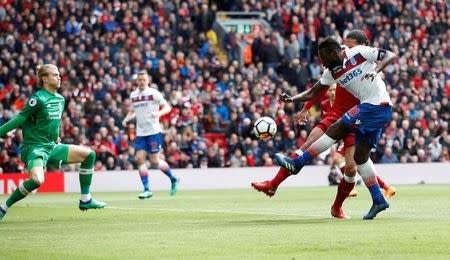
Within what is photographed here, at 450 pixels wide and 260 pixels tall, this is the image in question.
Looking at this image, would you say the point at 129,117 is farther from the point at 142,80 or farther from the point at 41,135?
the point at 41,135

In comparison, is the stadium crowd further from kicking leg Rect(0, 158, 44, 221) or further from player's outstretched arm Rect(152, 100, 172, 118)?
kicking leg Rect(0, 158, 44, 221)

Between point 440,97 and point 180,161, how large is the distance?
9.56 m

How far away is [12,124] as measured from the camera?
942cm

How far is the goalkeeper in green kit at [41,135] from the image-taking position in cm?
969

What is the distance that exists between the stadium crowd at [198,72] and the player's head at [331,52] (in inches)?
515

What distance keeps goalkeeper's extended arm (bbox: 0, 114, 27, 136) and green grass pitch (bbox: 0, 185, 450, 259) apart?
1.13m

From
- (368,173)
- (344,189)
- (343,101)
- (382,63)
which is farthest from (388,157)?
(382,63)

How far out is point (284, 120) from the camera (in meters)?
22.8

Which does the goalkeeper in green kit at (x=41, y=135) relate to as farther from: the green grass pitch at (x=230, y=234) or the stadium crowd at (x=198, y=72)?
the stadium crowd at (x=198, y=72)

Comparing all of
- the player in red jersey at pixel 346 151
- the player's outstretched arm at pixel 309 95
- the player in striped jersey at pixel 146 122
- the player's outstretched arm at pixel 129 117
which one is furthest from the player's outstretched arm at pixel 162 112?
the player's outstretched arm at pixel 309 95

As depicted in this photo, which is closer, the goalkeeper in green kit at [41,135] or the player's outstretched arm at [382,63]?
the player's outstretched arm at [382,63]

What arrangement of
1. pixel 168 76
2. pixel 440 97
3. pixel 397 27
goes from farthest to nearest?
pixel 397 27, pixel 440 97, pixel 168 76

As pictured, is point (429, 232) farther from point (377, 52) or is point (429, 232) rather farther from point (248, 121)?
point (248, 121)

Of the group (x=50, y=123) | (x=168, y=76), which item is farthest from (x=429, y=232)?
(x=168, y=76)
